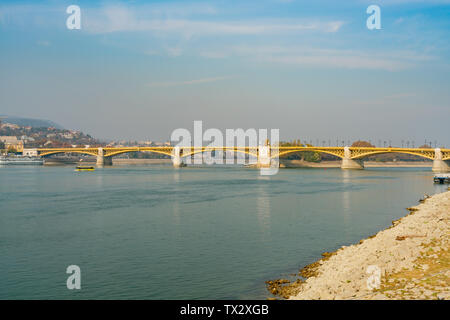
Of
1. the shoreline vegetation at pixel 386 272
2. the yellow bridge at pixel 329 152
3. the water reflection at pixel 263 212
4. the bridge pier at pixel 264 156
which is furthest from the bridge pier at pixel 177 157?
the shoreline vegetation at pixel 386 272

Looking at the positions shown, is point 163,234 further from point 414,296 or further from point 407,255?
point 414,296

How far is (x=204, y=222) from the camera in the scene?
102ft

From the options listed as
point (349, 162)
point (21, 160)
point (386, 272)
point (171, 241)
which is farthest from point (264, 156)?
point (386, 272)

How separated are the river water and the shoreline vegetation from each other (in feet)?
4.14

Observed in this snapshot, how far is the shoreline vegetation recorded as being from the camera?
1185cm

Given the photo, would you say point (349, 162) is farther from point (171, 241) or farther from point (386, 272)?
point (386, 272)

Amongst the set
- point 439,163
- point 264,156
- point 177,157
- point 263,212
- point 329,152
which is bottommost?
point 263,212

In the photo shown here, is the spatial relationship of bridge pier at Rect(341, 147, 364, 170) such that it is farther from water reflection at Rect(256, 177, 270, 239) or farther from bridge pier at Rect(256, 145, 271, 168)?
water reflection at Rect(256, 177, 270, 239)

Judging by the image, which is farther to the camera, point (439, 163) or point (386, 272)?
point (439, 163)

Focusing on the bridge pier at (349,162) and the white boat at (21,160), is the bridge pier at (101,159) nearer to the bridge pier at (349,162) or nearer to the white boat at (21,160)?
the white boat at (21,160)

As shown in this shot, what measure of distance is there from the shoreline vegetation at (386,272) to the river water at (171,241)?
126 cm

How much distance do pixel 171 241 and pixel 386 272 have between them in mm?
12816

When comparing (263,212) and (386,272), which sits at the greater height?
(386,272)

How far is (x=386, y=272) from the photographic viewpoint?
45.5 ft
